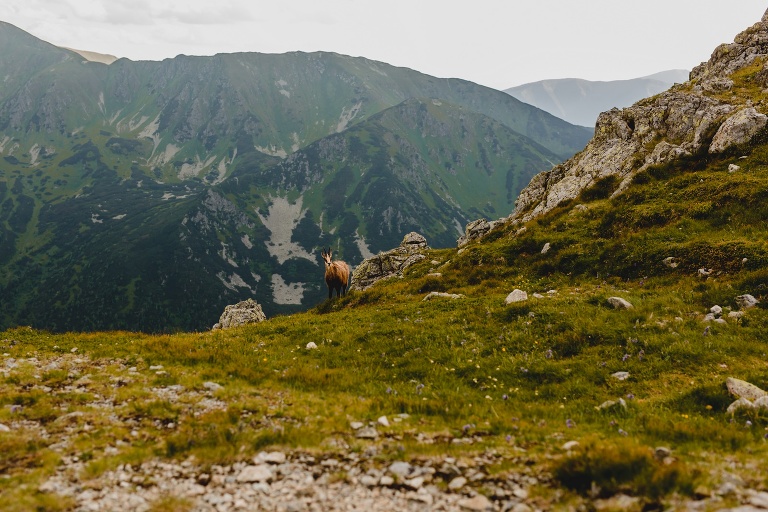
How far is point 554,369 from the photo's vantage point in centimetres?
1328

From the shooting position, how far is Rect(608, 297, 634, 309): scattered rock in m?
16.4

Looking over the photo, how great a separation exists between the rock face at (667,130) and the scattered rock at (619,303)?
17.7m

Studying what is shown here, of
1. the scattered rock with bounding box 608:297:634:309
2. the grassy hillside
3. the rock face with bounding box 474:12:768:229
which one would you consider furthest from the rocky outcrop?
the scattered rock with bounding box 608:297:634:309

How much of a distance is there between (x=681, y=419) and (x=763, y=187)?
1948 centimetres

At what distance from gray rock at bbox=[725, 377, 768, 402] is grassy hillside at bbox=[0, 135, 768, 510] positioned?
35 cm

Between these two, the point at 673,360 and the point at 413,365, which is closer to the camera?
the point at 673,360

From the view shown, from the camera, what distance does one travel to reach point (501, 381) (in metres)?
13.2

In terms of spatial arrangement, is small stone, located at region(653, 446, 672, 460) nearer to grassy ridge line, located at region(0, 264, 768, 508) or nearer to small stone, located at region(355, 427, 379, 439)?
grassy ridge line, located at region(0, 264, 768, 508)

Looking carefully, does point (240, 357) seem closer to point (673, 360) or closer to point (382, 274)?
point (673, 360)

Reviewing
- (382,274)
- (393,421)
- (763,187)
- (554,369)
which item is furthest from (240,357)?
(382,274)

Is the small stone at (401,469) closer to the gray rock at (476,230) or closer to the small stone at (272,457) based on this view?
the small stone at (272,457)

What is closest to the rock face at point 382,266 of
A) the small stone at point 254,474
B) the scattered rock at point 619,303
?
the scattered rock at point 619,303

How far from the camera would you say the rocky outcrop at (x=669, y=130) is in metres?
30.2

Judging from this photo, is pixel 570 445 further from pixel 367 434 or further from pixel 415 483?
pixel 367 434
